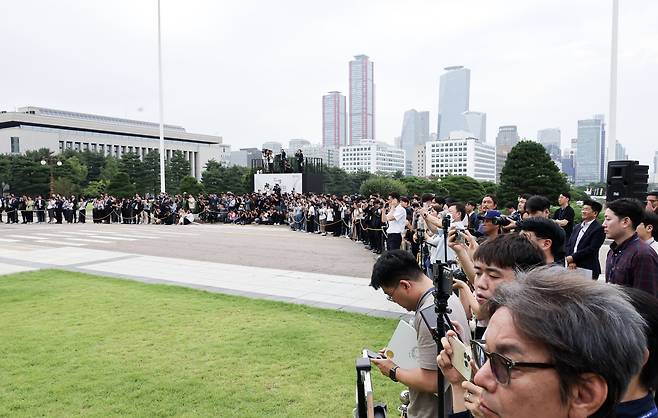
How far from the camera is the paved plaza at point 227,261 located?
31.7 ft

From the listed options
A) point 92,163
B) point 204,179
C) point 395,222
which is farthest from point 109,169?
point 395,222

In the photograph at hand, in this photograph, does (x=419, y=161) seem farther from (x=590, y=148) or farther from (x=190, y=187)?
(x=190, y=187)

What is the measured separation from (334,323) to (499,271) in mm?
4653

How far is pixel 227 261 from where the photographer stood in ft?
46.3

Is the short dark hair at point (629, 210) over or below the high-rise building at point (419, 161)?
below

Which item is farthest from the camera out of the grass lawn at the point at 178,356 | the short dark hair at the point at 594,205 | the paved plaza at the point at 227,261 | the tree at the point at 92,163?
the tree at the point at 92,163

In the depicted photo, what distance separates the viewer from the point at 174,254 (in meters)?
15.7

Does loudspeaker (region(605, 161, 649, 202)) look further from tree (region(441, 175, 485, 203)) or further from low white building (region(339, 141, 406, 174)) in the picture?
low white building (region(339, 141, 406, 174))

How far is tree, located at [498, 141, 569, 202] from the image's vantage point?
117ft

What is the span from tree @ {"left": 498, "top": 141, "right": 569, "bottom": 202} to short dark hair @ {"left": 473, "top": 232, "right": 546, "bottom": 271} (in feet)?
114

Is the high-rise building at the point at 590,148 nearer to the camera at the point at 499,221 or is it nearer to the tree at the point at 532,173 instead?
the tree at the point at 532,173

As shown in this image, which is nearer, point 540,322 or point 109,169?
point 540,322

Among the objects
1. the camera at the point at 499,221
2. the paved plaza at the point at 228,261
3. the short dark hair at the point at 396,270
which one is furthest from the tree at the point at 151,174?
the short dark hair at the point at 396,270

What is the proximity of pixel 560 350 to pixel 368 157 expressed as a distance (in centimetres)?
16984
